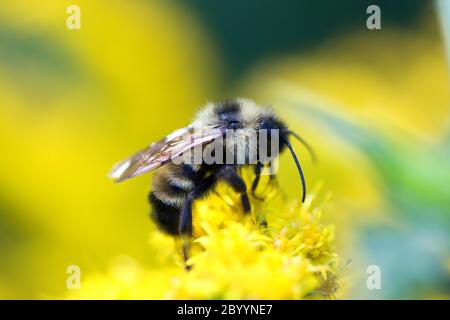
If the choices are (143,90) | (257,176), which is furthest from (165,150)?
(143,90)

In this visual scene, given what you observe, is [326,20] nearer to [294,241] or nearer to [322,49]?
[322,49]

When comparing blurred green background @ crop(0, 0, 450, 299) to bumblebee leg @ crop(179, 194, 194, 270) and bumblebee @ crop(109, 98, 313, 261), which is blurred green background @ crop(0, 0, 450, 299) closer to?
bumblebee @ crop(109, 98, 313, 261)

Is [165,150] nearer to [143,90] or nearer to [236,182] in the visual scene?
[236,182]

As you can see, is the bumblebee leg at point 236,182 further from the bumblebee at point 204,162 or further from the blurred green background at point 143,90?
the blurred green background at point 143,90

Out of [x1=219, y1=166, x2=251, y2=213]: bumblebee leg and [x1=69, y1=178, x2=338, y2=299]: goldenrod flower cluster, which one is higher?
[x1=219, y1=166, x2=251, y2=213]: bumblebee leg

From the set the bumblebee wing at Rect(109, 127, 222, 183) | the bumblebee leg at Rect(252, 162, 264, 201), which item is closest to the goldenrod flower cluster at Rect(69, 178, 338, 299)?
the bumblebee leg at Rect(252, 162, 264, 201)

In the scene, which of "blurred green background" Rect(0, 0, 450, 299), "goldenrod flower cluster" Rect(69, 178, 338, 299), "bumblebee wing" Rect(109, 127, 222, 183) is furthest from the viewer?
"blurred green background" Rect(0, 0, 450, 299)
